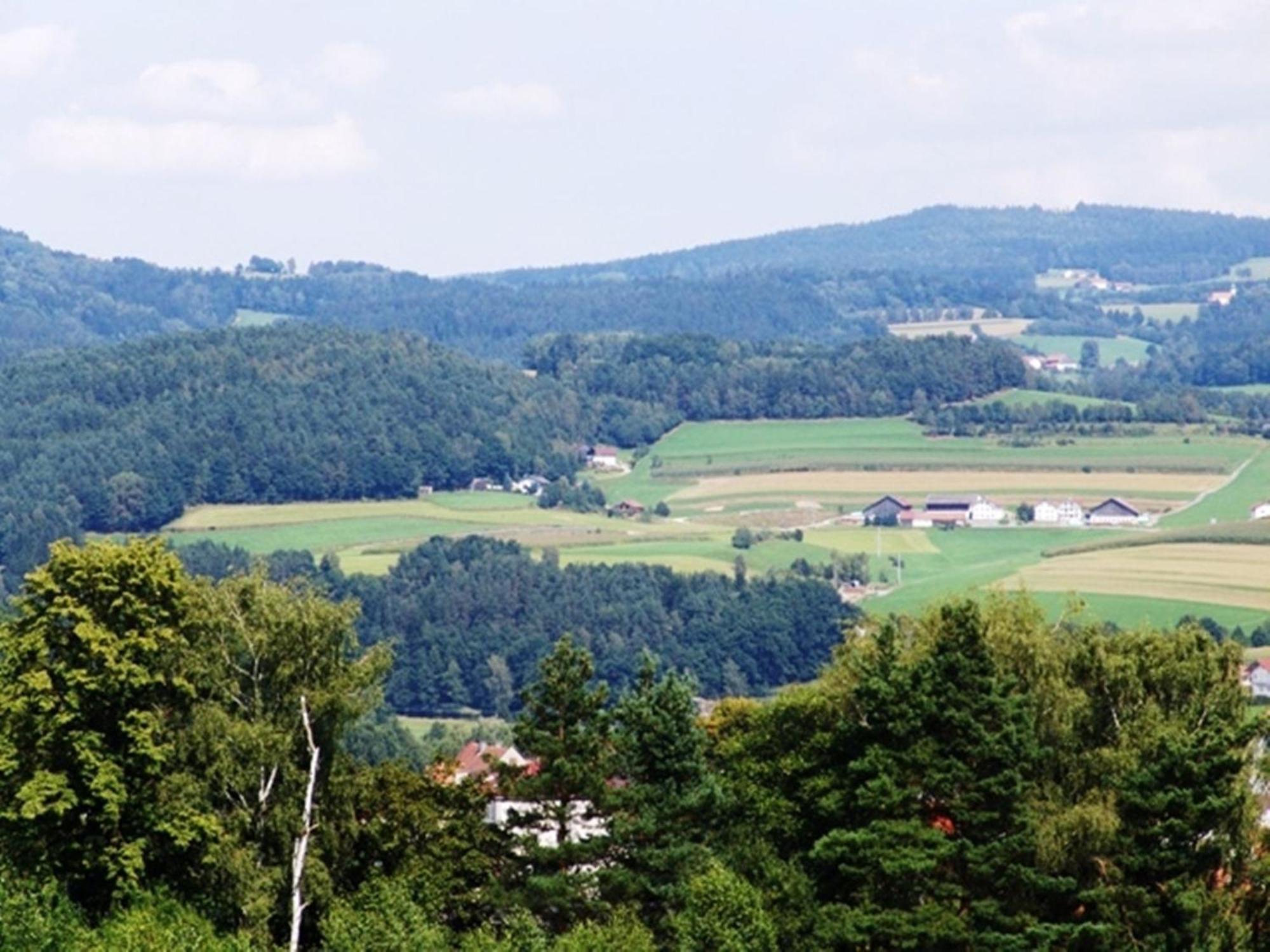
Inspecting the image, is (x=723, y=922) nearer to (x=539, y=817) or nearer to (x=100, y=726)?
(x=539, y=817)

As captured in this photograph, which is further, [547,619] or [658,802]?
[547,619]

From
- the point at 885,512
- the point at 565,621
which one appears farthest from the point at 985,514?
the point at 565,621

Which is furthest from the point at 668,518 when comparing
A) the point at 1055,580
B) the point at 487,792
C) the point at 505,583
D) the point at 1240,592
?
the point at 487,792

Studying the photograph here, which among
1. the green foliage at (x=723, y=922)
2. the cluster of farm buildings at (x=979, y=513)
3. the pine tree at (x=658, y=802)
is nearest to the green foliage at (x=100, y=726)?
the pine tree at (x=658, y=802)

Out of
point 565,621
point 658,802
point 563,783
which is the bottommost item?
point 565,621

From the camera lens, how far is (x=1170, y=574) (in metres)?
146

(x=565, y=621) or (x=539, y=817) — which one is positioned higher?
(x=539, y=817)

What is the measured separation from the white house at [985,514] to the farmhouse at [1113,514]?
699cm

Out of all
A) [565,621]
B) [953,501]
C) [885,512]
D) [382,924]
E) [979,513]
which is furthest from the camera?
[885,512]

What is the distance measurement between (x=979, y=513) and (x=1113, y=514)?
10.5 meters

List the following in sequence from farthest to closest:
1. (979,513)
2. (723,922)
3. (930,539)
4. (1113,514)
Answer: (979,513), (1113,514), (930,539), (723,922)

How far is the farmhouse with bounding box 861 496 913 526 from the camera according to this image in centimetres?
19225

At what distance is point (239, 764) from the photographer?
49969 mm

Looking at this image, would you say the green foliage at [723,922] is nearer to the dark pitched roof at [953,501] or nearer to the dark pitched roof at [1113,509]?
the dark pitched roof at [1113,509]
